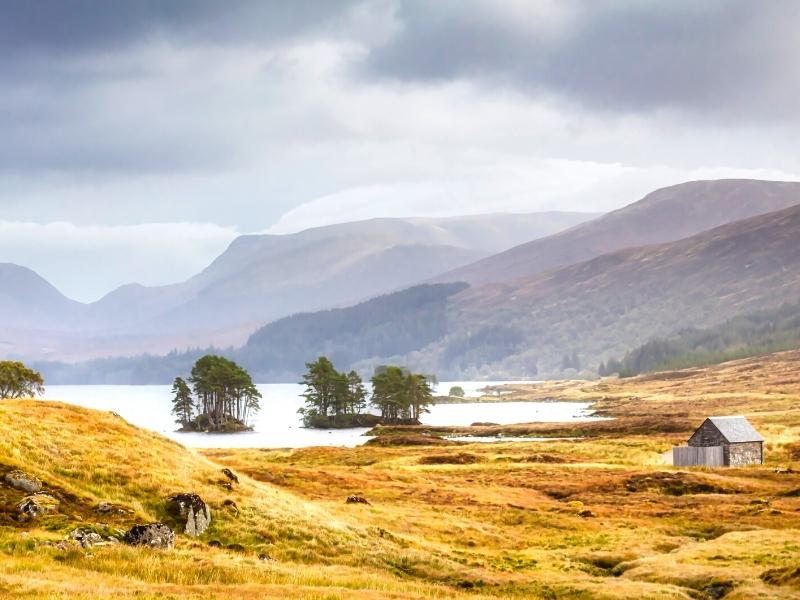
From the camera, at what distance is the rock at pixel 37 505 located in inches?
1511

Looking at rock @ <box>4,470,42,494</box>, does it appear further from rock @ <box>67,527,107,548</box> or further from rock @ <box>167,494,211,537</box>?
rock @ <box>167,494,211,537</box>

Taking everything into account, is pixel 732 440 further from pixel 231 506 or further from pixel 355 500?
pixel 231 506

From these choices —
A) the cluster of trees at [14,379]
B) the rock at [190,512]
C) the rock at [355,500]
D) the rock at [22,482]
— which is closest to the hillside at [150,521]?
the rock at [22,482]

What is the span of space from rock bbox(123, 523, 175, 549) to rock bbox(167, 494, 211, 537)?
18.1ft

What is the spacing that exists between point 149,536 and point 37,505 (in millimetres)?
5760

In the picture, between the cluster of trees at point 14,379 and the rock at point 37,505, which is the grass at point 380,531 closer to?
the rock at point 37,505

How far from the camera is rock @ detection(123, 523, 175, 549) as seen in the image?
123 feet

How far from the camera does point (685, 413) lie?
197875mm

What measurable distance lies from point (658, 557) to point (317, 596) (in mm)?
30257

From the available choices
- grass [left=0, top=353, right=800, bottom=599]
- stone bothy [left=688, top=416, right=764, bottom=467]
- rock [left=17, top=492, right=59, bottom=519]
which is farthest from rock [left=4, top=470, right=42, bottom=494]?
stone bothy [left=688, top=416, right=764, bottom=467]

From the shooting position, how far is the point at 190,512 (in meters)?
44.8

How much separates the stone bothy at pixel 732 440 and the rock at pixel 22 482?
86743mm

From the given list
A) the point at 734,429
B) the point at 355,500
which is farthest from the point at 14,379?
the point at 734,429

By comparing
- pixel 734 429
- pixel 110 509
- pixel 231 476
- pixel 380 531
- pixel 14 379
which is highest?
pixel 14 379
